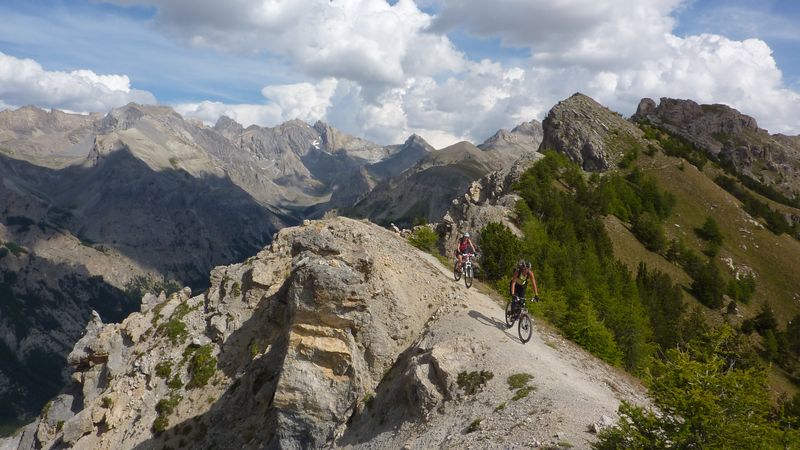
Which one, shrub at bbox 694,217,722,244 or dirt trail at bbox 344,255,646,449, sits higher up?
shrub at bbox 694,217,722,244

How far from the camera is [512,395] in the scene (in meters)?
20.4

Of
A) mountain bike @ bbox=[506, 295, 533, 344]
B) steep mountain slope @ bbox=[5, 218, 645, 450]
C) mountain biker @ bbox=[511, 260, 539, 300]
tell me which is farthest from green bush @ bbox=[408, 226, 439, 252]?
mountain biker @ bbox=[511, 260, 539, 300]

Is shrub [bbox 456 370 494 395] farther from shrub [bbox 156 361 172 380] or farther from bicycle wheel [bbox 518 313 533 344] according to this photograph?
shrub [bbox 156 361 172 380]

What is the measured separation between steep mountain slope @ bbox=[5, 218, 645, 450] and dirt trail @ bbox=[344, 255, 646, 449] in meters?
0.08

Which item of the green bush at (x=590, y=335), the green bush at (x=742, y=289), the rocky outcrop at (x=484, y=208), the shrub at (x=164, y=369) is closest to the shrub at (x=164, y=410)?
the shrub at (x=164, y=369)

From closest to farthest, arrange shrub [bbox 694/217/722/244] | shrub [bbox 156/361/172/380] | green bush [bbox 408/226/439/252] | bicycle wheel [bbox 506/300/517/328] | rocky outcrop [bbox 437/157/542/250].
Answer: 1. bicycle wheel [bbox 506/300/517/328]
2. shrub [bbox 156/361/172/380]
3. green bush [bbox 408/226/439/252]
4. rocky outcrop [bbox 437/157/542/250]
5. shrub [bbox 694/217/722/244]

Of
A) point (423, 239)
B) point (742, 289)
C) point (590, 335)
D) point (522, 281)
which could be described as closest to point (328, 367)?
point (522, 281)

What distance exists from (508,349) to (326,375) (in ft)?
28.7

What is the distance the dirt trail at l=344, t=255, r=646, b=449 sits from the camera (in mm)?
17750

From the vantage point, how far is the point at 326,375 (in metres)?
25.7

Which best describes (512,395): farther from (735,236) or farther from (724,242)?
(735,236)

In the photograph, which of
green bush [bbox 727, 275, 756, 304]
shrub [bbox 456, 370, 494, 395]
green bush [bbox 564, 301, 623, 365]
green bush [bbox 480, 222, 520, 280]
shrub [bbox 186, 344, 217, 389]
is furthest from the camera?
green bush [bbox 727, 275, 756, 304]

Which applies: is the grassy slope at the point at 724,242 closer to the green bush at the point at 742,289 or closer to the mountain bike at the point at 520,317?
the green bush at the point at 742,289

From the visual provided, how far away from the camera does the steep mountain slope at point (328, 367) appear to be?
21.2m
